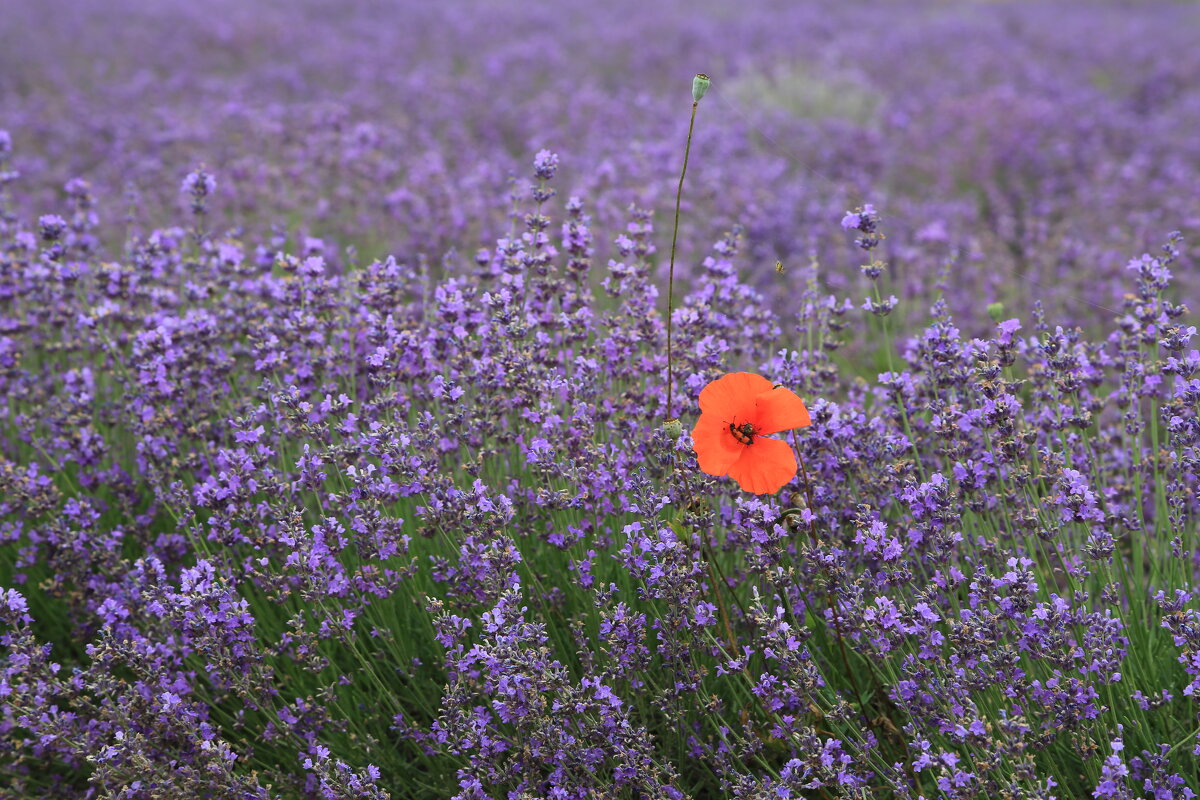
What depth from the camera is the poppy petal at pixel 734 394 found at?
191 cm

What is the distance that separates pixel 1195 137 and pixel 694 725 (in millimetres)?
7032

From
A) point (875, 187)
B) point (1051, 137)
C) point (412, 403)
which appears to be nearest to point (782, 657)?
point (412, 403)

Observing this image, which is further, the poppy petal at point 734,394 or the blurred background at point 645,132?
the blurred background at point 645,132

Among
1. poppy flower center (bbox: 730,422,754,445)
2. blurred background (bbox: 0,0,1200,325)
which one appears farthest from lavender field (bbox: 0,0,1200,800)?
blurred background (bbox: 0,0,1200,325)

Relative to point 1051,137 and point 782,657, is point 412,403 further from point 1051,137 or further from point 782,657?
point 1051,137

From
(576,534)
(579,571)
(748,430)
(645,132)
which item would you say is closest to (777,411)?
(748,430)

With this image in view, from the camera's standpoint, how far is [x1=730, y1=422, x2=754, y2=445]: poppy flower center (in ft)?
6.24

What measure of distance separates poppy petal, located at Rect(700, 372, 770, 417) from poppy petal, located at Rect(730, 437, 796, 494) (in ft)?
0.22

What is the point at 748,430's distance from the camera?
1908 mm

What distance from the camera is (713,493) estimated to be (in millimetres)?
2350

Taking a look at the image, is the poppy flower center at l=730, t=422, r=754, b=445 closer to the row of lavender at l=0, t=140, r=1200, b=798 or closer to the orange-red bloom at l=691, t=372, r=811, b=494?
the orange-red bloom at l=691, t=372, r=811, b=494

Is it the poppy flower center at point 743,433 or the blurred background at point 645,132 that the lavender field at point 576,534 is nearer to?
the poppy flower center at point 743,433

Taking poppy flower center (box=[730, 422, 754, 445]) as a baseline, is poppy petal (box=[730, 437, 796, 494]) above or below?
below

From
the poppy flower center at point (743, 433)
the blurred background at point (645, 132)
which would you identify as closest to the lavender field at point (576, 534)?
the poppy flower center at point (743, 433)
